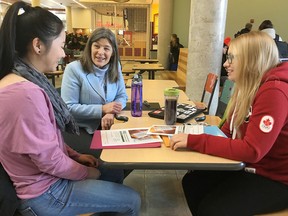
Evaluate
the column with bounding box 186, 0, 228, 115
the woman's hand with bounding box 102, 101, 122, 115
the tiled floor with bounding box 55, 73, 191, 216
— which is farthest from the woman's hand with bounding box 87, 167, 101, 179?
the column with bounding box 186, 0, 228, 115

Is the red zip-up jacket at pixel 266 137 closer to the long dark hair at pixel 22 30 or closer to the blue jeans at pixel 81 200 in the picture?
the blue jeans at pixel 81 200

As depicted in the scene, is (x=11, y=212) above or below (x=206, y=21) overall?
below

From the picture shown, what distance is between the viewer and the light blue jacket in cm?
205

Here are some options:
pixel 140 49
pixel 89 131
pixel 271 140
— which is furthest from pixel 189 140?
pixel 140 49

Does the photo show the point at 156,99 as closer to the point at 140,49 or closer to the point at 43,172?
the point at 43,172

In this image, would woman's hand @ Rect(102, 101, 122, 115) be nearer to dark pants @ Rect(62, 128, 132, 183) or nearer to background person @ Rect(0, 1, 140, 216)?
dark pants @ Rect(62, 128, 132, 183)

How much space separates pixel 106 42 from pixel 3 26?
110cm

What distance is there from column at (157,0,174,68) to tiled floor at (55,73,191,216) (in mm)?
7741

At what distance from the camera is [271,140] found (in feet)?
3.73

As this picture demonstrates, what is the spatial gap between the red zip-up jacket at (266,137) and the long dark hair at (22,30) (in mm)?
763

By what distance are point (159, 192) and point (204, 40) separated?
7.50 feet

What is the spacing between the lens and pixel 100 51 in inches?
83.4

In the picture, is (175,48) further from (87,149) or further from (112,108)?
(87,149)

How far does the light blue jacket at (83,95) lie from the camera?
205 centimetres
